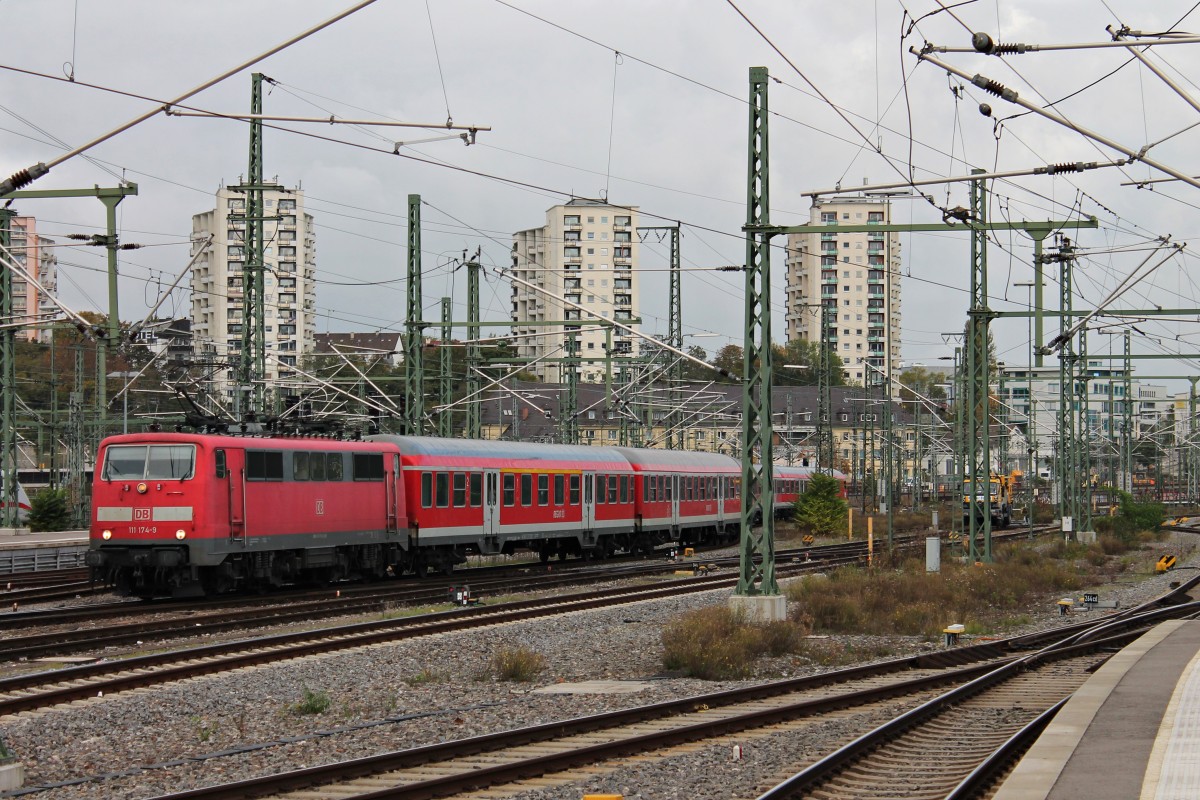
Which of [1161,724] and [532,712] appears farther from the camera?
[532,712]

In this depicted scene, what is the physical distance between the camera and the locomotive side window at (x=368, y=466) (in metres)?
29.8

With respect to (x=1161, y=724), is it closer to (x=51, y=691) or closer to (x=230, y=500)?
(x=51, y=691)

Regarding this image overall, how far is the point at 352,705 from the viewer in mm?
15328

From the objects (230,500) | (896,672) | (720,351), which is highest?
(720,351)

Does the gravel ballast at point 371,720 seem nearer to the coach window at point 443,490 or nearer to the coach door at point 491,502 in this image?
the coach window at point 443,490

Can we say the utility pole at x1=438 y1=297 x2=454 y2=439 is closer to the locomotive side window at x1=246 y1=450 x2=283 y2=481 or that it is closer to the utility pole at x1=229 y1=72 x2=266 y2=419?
the utility pole at x1=229 y1=72 x2=266 y2=419

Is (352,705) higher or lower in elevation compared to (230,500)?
lower

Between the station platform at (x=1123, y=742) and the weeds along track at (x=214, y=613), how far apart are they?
12916mm

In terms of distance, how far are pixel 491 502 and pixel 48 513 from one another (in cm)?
2354

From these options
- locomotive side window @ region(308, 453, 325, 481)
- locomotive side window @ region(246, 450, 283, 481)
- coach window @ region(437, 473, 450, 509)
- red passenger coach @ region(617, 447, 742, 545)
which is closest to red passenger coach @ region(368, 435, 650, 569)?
coach window @ region(437, 473, 450, 509)

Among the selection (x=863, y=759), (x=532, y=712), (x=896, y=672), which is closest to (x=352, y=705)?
(x=532, y=712)

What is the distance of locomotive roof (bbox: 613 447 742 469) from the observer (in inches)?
1743

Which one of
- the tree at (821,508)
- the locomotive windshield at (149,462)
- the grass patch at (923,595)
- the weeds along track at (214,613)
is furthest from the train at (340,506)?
the tree at (821,508)

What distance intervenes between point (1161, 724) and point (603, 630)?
11.7 m
